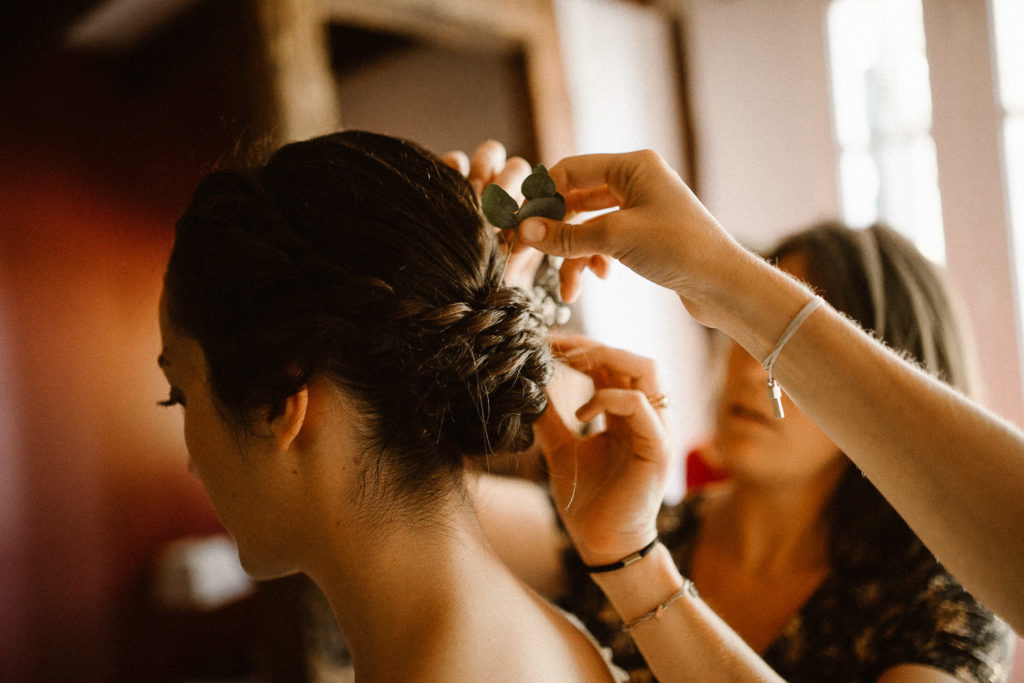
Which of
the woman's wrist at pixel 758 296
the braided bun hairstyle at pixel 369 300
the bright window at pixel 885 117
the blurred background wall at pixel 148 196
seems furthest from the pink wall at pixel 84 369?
the bright window at pixel 885 117

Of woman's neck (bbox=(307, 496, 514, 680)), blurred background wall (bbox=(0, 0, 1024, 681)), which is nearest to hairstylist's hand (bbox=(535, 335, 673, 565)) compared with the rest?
woman's neck (bbox=(307, 496, 514, 680))

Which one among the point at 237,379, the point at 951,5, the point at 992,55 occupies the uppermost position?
the point at 951,5

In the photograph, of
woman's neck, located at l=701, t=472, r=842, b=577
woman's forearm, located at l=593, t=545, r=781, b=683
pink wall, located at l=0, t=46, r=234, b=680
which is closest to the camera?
woman's forearm, located at l=593, t=545, r=781, b=683

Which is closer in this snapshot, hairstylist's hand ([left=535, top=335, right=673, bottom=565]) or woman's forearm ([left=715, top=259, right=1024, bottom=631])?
woman's forearm ([left=715, top=259, right=1024, bottom=631])

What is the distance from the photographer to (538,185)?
79cm

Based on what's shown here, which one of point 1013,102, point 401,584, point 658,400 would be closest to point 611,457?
point 658,400

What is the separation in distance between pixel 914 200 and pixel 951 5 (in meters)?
0.67

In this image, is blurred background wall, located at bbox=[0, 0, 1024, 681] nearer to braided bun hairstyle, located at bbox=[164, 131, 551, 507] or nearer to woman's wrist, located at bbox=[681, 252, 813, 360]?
braided bun hairstyle, located at bbox=[164, 131, 551, 507]

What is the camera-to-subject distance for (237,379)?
78cm

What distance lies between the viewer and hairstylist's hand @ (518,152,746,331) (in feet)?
2.29

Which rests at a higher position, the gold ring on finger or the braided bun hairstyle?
the braided bun hairstyle

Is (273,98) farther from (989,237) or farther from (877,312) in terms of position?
(989,237)

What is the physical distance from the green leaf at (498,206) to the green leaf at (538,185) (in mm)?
22

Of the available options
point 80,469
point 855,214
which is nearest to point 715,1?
point 855,214
